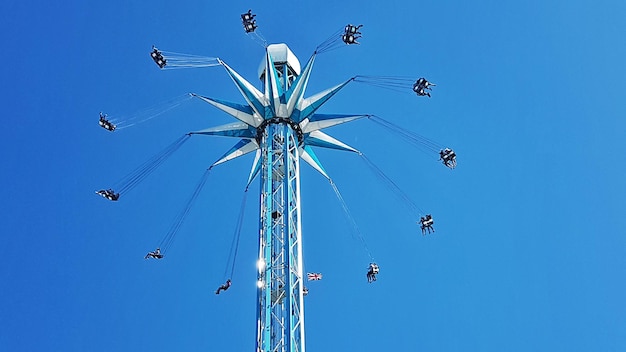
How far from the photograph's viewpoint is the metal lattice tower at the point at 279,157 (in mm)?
36594

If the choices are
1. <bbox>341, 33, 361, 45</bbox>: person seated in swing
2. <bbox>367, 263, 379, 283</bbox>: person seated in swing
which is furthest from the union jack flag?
<bbox>341, 33, 361, 45</bbox>: person seated in swing

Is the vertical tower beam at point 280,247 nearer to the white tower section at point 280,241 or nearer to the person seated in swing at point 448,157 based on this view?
the white tower section at point 280,241

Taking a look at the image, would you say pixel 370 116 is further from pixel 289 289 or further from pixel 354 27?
pixel 289 289

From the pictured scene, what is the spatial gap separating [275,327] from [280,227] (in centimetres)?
602

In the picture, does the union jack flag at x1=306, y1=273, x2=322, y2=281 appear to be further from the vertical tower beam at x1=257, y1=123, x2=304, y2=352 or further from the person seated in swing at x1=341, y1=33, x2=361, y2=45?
the person seated in swing at x1=341, y1=33, x2=361, y2=45

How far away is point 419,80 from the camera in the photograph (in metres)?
44.9

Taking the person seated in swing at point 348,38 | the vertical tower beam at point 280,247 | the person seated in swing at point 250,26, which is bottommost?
the vertical tower beam at point 280,247

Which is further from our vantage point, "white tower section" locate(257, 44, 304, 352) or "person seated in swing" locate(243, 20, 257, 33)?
"person seated in swing" locate(243, 20, 257, 33)

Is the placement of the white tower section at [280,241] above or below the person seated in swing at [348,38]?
below

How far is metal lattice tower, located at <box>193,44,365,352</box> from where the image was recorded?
3659 cm

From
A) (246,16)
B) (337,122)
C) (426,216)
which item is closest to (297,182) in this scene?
(337,122)

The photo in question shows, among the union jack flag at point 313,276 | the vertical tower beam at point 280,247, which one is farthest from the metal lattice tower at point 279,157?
the union jack flag at point 313,276

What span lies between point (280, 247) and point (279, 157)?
6368 mm

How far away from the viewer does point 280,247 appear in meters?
38.9
